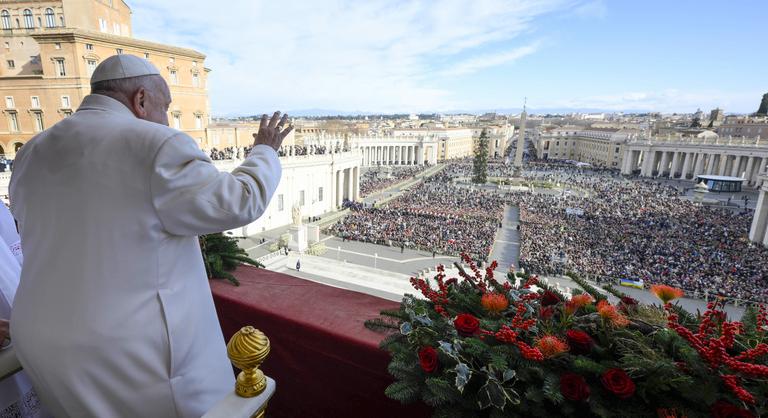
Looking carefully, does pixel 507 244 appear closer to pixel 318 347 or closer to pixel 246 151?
pixel 246 151

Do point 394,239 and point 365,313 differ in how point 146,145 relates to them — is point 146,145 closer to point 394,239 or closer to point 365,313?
point 365,313

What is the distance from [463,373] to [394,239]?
19.4m

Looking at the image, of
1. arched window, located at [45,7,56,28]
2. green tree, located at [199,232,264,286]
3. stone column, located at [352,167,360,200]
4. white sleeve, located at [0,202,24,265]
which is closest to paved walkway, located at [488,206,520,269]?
stone column, located at [352,167,360,200]

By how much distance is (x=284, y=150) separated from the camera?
26.9m

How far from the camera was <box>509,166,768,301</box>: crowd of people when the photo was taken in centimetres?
1567

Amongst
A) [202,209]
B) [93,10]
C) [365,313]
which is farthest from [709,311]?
[93,10]

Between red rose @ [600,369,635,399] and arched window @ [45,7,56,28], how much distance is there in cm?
2765

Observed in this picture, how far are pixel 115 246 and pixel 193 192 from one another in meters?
0.33

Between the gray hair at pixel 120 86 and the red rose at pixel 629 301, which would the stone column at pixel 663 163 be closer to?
the red rose at pixel 629 301

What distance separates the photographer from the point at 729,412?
46.3 inches

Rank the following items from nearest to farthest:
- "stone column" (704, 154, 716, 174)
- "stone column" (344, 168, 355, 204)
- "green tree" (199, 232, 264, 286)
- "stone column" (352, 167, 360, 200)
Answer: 1. "green tree" (199, 232, 264, 286)
2. "stone column" (344, 168, 355, 204)
3. "stone column" (352, 167, 360, 200)
4. "stone column" (704, 154, 716, 174)

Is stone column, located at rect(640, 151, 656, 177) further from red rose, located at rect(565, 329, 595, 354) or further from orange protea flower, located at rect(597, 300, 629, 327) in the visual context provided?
red rose, located at rect(565, 329, 595, 354)

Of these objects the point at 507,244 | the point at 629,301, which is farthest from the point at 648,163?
the point at 629,301

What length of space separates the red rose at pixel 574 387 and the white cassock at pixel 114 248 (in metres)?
1.22
